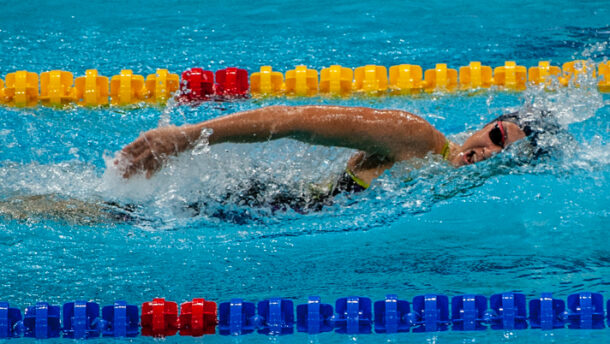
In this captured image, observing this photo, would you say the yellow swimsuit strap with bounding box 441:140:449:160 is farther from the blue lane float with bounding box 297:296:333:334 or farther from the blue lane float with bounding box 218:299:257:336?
the blue lane float with bounding box 218:299:257:336

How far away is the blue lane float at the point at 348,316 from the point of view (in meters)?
2.65

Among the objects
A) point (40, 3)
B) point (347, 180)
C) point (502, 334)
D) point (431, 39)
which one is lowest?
point (502, 334)

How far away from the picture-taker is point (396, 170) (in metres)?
3.12

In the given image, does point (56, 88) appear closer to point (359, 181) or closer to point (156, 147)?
point (156, 147)

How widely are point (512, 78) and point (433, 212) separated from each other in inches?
75.8

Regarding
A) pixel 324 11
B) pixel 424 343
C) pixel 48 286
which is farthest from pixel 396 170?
pixel 324 11

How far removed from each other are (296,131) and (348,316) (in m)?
0.68

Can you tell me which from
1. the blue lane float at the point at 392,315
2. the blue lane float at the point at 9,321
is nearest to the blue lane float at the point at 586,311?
the blue lane float at the point at 392,315

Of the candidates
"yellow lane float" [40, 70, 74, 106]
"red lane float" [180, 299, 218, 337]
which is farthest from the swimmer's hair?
"yellow lane float" [40, 70, 74, 106]

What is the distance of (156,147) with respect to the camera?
2.80 meters

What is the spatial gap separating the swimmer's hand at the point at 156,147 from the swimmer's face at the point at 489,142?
42.6 inches

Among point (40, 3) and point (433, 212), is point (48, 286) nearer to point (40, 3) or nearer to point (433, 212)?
point (433, 212)

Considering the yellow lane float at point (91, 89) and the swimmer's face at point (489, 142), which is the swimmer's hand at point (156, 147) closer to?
the swimmer's face at point (489, 142)

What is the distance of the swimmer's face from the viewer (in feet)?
10.4
